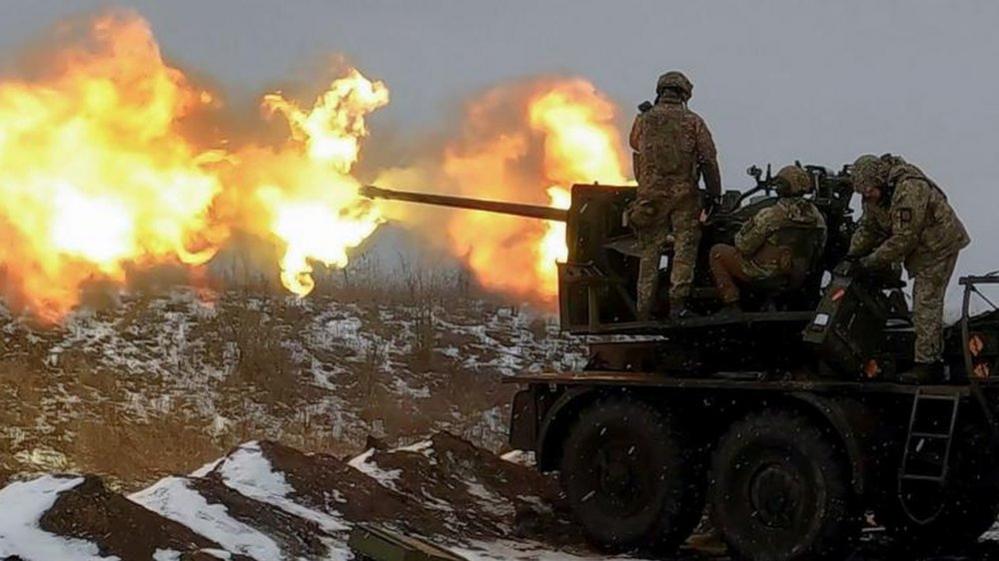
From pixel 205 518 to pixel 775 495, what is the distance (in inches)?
156

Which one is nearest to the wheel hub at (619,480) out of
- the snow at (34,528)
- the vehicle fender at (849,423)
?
the vehicle fender at (849,423)

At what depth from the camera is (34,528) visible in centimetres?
776

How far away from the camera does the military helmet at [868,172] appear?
957 centimetres

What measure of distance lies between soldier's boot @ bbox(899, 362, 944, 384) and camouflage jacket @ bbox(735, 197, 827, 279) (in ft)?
4.15

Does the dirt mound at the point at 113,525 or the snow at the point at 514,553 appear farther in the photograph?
the snow at the point at 514,553

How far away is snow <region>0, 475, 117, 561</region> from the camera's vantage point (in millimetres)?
7445

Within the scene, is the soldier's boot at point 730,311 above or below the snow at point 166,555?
above

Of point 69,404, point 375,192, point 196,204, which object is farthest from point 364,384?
point 375,192

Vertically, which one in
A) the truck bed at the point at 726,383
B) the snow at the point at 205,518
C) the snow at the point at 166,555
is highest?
the truck bed at the point at 726,383

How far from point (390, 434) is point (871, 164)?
12.2 metres

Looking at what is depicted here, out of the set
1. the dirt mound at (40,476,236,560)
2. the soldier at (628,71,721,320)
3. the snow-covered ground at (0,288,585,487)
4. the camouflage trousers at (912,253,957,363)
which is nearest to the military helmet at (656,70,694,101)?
the soldier at (628,71,721,320)

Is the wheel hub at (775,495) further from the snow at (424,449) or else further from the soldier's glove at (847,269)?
the snow at (424,449)

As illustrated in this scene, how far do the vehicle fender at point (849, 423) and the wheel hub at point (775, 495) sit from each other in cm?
47

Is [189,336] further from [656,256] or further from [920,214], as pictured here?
[920,214]
